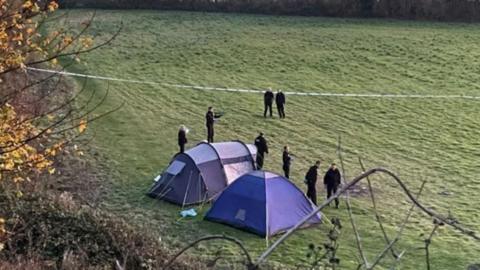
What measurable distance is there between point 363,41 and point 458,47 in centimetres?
508

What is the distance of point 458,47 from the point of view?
39094 mm

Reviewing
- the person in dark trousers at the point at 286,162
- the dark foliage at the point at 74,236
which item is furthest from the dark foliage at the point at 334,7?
the dark foliage at the point at 74,236

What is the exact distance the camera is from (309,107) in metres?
29.0

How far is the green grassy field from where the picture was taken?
16.4 m

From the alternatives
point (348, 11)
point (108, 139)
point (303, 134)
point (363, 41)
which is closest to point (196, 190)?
point (108, 139)

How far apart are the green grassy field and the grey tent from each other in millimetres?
418

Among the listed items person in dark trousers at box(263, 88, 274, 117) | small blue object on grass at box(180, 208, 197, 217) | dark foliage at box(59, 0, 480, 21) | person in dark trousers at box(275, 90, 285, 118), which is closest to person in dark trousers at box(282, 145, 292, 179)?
small blue object on grass at box(180, 208, 197, 217)

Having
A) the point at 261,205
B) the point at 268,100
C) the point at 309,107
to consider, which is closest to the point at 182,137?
the point at 261,205

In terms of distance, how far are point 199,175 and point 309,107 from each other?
12.3 metres

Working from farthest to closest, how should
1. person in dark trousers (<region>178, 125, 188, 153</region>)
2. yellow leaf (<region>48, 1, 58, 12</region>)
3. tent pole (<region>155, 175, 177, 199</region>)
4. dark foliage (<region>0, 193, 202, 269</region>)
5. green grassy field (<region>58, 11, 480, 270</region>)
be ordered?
person in dark trousers (<region>178, 125, 188, 153</region>) → tent pole (<region>155, 175, 177, 199</region>) → green grassy field (<region>58, 11, 480, 270</region>) → dark foliage (<region>0, 193, 202, 269</region>) → yellow leaf (<region>48, 1, 58, 12</region>)

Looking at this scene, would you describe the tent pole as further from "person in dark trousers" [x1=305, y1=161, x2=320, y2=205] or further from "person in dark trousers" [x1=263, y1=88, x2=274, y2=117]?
"person in dark trousers" [x1=263, y1=88, x2=274, y2=117]

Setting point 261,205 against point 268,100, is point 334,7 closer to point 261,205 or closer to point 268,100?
point 268,100

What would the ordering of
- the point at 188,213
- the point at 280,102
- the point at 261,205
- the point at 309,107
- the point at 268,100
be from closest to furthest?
the point at 261,205 → the point at 188,213 → the point at 268,100 → the point at 280,102 → the point at 309,107

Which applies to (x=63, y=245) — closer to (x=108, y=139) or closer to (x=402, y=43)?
(x=108, y=139)
